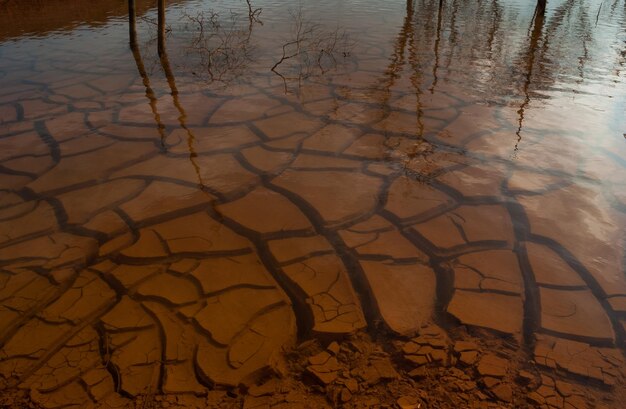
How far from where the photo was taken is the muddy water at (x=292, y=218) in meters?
1.90

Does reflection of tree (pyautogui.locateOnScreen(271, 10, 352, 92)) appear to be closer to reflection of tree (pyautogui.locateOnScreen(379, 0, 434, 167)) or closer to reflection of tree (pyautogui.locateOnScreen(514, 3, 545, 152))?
reflection of tree (pyautogui.locateOnScreen(379, 0, 434, 167))

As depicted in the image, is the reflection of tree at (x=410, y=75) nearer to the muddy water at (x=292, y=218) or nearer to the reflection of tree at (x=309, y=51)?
the muddy water at (x=292, y=218)

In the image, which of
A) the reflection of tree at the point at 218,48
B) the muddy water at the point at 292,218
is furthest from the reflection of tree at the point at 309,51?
the reflection of tree at the point at 218,48

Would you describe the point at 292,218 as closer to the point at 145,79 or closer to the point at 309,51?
the point at 145,79

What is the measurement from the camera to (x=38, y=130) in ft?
13.4

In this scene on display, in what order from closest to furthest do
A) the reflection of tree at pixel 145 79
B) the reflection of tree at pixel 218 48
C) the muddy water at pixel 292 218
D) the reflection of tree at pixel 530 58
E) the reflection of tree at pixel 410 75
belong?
the muddy water at pixel 292 218, the reflection of tree at pixel 410 75, the reflection of tree at pixel 145 79, the reflection of tree at pixel 530 58, the reflection of tree at pixel 218 48

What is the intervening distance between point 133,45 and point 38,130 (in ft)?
11.0

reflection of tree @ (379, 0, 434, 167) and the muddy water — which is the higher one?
reflection of tree @ (379, 0, 434, 167)

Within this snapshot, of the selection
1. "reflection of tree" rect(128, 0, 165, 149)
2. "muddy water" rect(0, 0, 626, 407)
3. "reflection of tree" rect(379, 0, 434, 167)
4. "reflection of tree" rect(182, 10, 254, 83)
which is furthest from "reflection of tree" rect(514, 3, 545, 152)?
"reflection of tree" rect(182, 10, 254, 83)

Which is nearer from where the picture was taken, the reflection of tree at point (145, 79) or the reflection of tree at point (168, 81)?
the reflection of tree at point (168, 81)

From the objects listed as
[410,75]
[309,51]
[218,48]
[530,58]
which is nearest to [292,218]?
[410,75]

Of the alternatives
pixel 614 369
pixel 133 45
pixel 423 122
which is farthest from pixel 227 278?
pixel 133 45

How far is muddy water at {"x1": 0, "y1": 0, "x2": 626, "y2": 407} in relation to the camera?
1901 millimetres

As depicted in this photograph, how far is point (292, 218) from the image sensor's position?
278 cm
